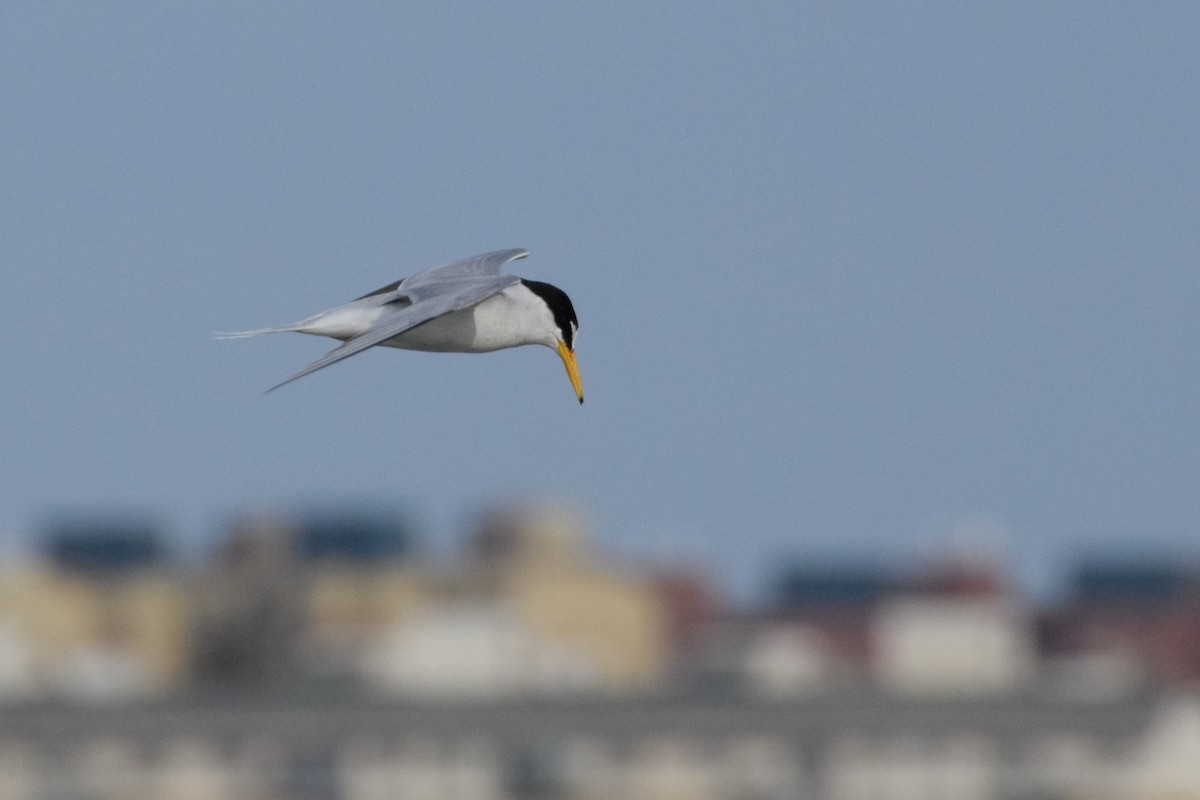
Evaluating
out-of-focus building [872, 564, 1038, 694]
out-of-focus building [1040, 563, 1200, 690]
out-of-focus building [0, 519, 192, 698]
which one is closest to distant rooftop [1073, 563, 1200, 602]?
out-of-focus building [1040, 563, 1200, 690]

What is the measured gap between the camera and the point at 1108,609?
15725 centimetres

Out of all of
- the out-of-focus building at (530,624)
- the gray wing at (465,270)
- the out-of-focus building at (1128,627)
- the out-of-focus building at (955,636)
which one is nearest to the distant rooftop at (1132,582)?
the out-of-focus building at (1128,627)

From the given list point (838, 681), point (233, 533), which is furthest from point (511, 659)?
point (233, 533)

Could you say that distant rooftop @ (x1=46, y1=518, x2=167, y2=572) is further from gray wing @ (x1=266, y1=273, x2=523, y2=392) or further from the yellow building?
gray wing @ (x1=266, y1=273, x2=523, y2=392)

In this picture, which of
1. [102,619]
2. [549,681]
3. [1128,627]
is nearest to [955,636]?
[1128,627]

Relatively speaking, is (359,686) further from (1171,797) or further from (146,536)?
(146,536)

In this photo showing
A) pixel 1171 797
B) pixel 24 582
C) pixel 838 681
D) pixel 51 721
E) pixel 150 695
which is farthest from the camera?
pixel 24 582

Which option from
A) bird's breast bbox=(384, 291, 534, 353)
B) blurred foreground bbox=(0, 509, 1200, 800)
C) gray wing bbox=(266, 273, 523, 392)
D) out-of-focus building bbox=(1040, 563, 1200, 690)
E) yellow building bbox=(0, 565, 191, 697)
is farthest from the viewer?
yellow building bbox=(0, 565, 191, 697)

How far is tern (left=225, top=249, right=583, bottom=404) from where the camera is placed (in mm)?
13836

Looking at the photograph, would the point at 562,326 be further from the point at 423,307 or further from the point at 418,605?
the point at 418,605

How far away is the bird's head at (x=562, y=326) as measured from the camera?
14641 mm

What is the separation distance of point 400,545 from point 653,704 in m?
50.2

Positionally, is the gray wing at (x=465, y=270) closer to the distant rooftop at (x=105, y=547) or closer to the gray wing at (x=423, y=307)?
the gray wing at (x=423, y=307)

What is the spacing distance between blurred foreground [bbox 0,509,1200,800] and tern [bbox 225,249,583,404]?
69606mm
